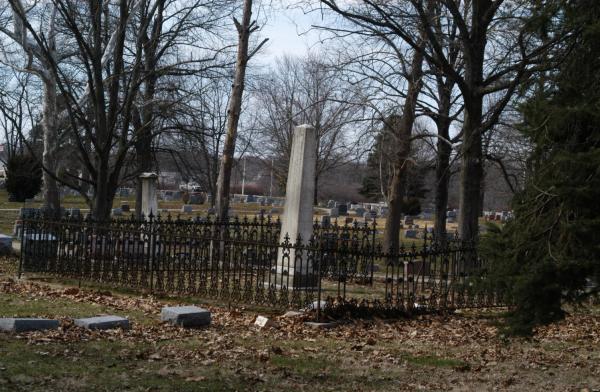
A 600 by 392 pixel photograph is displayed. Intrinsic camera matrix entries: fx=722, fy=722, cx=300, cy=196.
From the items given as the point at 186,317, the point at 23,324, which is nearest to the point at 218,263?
the point at 186,317

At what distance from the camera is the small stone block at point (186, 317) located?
886cm

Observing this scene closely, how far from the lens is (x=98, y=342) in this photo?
7465mm

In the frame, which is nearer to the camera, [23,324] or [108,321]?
[23,324]

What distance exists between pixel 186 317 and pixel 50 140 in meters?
12.1

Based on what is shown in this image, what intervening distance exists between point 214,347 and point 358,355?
1.55 m

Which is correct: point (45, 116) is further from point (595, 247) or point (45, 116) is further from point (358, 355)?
point (595, 247)

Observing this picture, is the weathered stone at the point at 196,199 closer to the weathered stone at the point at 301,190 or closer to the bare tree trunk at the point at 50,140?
the bare tree trunk at the point at 50,140

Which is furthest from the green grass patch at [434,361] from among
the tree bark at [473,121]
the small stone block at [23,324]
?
the tree bark at [473,121]

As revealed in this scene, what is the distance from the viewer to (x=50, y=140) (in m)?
19.3

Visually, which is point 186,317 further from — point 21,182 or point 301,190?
point 21,182

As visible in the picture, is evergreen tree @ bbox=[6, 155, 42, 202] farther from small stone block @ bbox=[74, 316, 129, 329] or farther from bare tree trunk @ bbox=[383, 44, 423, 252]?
small stone block @ bbox=[74, 316, 129, 329]

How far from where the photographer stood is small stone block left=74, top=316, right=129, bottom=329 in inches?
320

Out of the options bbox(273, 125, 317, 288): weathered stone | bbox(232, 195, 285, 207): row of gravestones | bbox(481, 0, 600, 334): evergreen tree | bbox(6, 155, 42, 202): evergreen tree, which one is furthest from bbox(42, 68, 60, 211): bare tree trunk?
bbox(232, 195, 285, 207): row of gravestones

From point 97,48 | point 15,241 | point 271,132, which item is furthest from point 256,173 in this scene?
point 97,48
